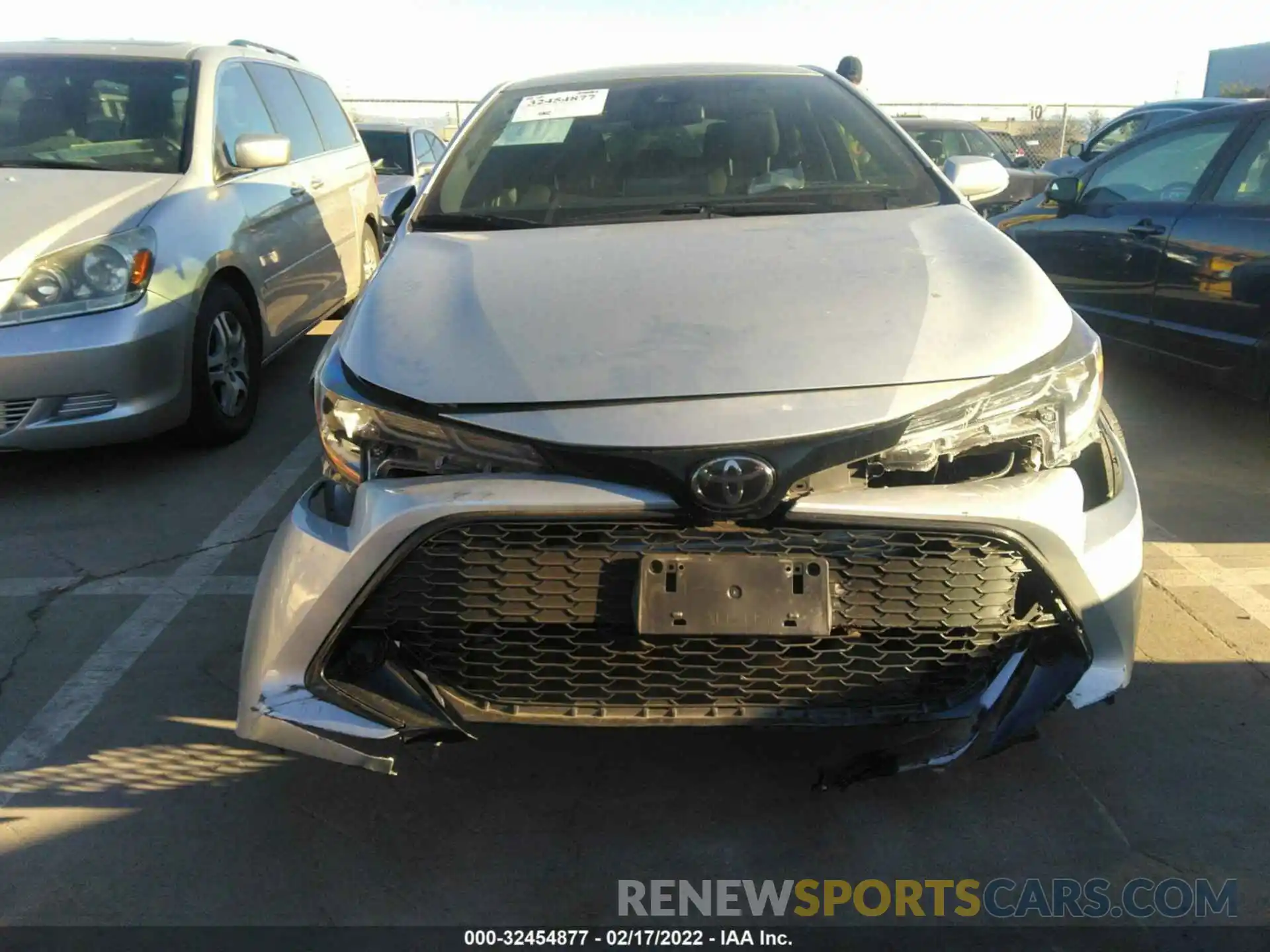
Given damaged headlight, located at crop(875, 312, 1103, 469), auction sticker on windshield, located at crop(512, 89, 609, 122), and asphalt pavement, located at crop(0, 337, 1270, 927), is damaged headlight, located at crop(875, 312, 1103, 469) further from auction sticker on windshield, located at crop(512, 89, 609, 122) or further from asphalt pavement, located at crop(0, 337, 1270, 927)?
auction sticker on windshield, located at crop(512, 89, 609, 122)

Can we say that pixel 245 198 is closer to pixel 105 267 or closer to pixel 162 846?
pixel 105 267

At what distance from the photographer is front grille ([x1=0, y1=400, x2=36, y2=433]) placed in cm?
395

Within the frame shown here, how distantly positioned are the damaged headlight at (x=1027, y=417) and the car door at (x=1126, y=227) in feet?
10.5

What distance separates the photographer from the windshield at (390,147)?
10820 millimetres

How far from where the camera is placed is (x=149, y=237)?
415cm

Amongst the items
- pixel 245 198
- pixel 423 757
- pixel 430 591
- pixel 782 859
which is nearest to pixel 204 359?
pixel 245 198

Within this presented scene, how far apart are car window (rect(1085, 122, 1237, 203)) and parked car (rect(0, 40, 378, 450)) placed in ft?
13.4

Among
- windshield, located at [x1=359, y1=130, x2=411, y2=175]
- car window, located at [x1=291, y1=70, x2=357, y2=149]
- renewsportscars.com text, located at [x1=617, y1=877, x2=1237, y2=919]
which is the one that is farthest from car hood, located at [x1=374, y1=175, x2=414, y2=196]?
renewsportscars.com text, located at [x1=617, y1=877, x2=1237, y2=919]

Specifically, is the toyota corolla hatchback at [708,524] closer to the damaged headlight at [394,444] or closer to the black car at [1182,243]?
the damaged headlight at [394,444]

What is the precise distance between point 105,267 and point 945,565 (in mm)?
3412

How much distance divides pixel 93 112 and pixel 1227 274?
16.5ft

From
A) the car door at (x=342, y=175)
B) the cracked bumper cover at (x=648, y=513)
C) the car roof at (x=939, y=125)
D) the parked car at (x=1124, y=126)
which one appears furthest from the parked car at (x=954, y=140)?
the cracked bumper cover at (x=648, y=513)

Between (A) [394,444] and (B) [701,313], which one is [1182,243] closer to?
(B) [701,313]

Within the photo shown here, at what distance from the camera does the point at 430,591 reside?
2.01 m
